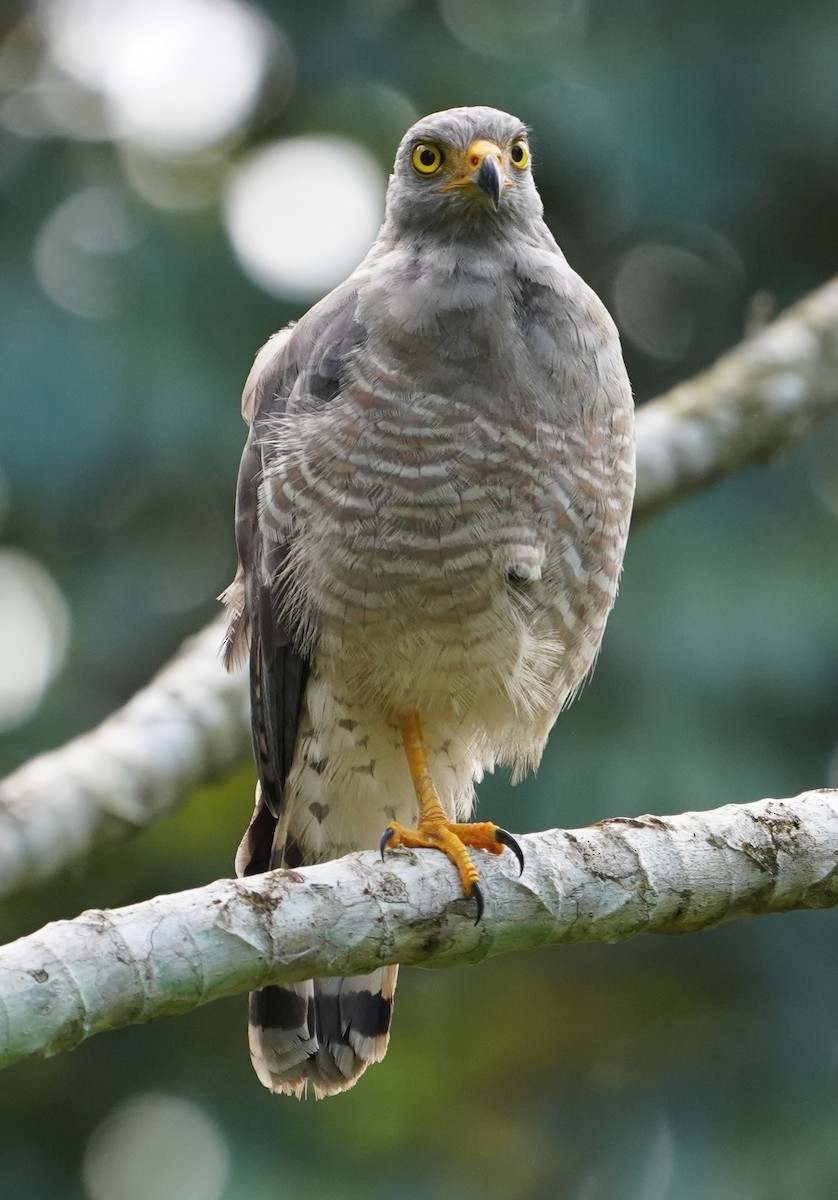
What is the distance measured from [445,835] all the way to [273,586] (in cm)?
83

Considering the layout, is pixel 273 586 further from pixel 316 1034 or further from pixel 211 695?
pixel 316 1034

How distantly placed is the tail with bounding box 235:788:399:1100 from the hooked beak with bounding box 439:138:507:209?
5.27 feet

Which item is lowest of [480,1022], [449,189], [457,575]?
[480,1022]

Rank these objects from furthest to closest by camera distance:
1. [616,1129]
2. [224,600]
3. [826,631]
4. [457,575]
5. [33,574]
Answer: [33,574] → [616,1129] → [826,631] → [224,600] → [457,575]

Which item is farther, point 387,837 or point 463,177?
point 463,177

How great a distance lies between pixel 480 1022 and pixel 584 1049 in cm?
51

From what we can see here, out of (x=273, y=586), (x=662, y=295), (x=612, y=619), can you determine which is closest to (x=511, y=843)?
(x=273, y=586)

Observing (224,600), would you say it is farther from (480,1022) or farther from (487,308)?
(480,1022)

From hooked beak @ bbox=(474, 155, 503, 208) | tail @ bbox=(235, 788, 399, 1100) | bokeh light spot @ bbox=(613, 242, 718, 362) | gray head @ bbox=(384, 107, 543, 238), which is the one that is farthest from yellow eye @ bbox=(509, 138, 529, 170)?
bokeh light spot @ bbox=(613, 242, 718, 362)

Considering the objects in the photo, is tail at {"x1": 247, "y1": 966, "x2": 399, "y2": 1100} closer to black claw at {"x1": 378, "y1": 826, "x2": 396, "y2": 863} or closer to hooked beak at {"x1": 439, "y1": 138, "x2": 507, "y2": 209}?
black claw at {"x1": 378, "y1": 826, "x2": 396, "y2": 863}

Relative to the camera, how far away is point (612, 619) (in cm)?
671

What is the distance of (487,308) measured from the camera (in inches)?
148

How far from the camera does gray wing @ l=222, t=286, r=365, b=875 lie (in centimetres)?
381

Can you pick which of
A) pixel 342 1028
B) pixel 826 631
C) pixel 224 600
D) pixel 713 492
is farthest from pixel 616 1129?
pixel 224 600
